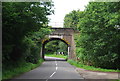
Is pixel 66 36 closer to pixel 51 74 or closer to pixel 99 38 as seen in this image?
Result: pixel 99 38

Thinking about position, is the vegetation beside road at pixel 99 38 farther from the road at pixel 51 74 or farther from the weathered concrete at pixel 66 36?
the weathered concrete at pixel 66 36

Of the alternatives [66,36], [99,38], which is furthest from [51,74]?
[66,36]

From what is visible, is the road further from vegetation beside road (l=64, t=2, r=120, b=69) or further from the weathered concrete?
the weathered concrete

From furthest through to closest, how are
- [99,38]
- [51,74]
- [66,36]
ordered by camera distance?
[66,36] < [99,38] < [51,74]

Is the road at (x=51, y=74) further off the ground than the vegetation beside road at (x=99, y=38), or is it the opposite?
the vegetation beside road at (x=99, y=38)

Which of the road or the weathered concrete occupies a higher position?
the weathered concrete

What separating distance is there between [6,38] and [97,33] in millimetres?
18596

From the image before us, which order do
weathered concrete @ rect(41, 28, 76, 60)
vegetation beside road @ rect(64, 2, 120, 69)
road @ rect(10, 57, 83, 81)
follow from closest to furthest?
road @ rect(10, 57, 83, 81) < vegetation beside road @ rect(64, 2, 120, 69) < weathered concrete @ rect(41, 28, 76, 60)

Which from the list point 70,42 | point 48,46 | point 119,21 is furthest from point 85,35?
point 48,46

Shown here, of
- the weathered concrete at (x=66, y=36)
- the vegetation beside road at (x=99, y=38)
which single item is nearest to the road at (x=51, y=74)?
the vegetation beside road at (x=99, y=38)

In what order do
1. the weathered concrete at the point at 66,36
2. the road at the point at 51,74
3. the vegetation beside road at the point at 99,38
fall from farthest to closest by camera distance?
1. the weathered concrete at the point at 66,36
2. the vegetation beside road at the point at 99,38
3. the road at the point at 51,74

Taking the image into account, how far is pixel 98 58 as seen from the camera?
20812 millimetres

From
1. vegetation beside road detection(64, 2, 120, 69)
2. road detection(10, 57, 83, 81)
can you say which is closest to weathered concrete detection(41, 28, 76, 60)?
vegetation beside road detection(64, 2, 120, 69)

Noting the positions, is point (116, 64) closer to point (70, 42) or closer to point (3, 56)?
point (70, 42)
